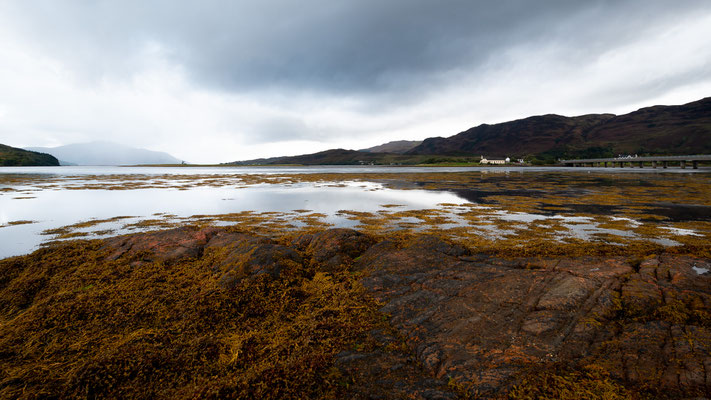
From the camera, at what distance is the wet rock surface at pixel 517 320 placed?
427 centimetres

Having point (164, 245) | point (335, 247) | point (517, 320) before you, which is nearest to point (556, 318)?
point (517, 320)

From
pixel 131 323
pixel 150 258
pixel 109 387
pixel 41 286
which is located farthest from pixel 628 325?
pixel 41 286

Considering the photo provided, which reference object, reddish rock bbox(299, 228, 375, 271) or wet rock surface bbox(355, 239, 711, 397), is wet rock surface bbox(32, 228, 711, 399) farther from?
reddish rock bbox(299, 228, 375, 271)

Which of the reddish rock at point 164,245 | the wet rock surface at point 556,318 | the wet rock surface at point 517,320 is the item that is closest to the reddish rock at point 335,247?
the wet rock surface at point 517,320

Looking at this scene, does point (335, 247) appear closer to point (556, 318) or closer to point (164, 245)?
point (164, 245)

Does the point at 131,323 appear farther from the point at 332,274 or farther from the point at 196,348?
the point at 332,274

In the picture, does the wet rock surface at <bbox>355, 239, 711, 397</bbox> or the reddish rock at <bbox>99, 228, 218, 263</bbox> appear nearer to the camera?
the wet rock surface at <bbox>355, 239, 711, 397</bbox>

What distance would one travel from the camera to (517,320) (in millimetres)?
5613

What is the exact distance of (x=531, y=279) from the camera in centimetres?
701

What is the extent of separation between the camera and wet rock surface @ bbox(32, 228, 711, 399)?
427cm

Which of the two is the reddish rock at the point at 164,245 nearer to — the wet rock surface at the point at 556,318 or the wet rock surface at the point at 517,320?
the wet rock surface at the point at 517,320

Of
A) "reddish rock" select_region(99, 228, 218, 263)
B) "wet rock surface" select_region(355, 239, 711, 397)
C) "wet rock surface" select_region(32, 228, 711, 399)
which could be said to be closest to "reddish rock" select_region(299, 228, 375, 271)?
"wet rock surface" select_region(32, 228, 711, 399)

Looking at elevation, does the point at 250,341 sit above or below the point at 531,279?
below

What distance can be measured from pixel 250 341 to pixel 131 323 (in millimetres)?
3113
